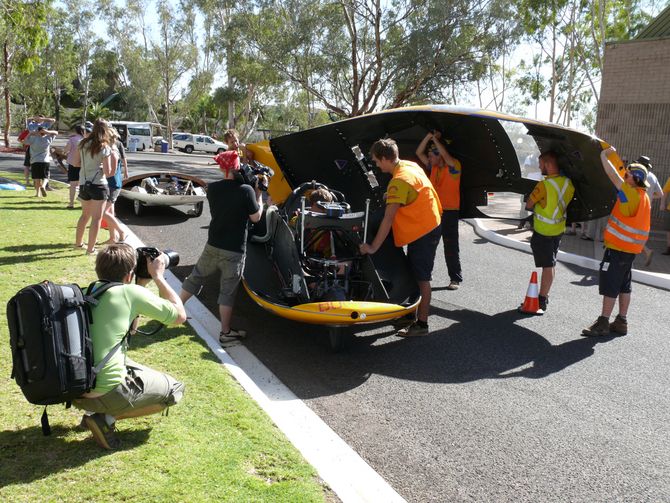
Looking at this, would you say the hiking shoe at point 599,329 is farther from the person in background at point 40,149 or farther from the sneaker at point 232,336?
the person in background at point 40,149

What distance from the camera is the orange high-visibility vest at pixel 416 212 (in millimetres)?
5906

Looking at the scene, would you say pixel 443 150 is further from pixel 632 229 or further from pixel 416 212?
pixel 632 229

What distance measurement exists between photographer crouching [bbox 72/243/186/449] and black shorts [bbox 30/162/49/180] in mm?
10937

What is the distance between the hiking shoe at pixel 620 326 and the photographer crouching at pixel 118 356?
506 cm

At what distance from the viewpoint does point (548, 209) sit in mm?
7031

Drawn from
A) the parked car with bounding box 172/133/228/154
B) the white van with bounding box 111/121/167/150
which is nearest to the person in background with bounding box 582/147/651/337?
the white van with bounding box 111/121/167/150

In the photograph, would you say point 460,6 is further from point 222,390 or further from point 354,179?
point 222,390

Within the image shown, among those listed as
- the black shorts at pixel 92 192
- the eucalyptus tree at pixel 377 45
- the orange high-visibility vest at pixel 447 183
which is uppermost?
the eucalyptus tree at pixel 377 45

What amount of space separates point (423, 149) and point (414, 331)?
9.11 ft

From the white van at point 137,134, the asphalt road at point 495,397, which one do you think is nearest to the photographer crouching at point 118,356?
the asphalt road at point 495,397

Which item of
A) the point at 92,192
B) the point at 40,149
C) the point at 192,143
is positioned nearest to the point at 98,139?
the point at 92,192

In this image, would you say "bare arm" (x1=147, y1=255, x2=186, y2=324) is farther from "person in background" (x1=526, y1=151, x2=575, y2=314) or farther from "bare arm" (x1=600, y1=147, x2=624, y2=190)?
"bare arm" (x1=600, y1=147, x2=624, y2=190)

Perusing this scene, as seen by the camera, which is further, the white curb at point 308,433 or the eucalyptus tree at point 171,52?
the eucalyptus tree at point 171,52

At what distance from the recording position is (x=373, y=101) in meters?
27.9
